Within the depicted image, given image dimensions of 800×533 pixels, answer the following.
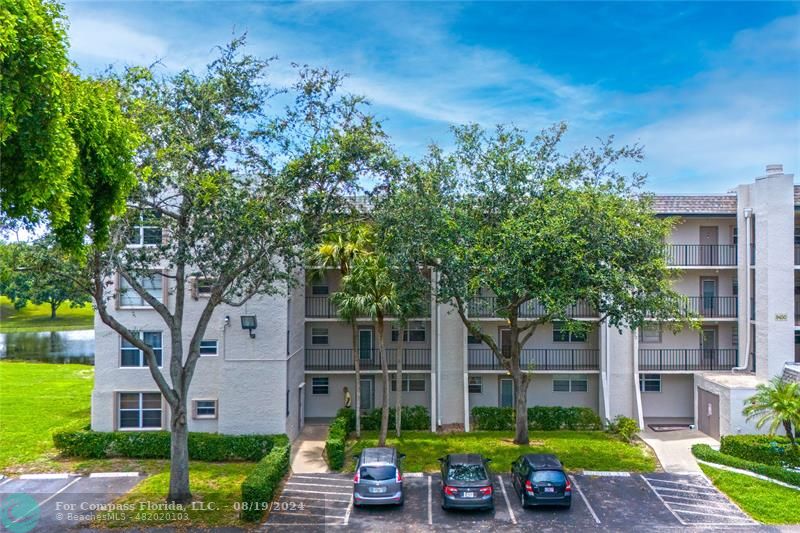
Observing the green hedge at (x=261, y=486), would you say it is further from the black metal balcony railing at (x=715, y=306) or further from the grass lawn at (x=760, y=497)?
the black metal balcony railing at (x=715, y=306)

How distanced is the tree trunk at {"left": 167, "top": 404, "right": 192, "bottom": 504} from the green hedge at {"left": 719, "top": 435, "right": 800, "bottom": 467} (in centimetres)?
1750

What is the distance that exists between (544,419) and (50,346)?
49.1 metres

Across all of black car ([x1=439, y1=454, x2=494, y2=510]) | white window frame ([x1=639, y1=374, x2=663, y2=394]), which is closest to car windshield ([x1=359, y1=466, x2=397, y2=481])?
black car ([x1=439, y1=454, x2=494, y2=510])

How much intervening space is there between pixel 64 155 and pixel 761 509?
708 inches

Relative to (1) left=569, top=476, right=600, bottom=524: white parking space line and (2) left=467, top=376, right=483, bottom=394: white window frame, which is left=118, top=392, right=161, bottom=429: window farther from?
(1) left=569, top=476, right=600, bottom=524: white parking space line

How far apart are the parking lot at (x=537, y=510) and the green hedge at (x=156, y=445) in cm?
241

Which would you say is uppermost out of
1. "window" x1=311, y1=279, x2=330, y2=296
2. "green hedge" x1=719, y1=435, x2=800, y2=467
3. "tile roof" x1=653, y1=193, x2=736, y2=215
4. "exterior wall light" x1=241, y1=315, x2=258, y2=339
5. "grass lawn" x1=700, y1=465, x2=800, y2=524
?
"tile roof" x1=653, y1=193, x2=736, y2=215

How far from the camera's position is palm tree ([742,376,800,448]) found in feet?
60.1

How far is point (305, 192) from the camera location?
1565cm

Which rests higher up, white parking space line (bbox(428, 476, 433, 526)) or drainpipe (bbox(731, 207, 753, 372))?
drainpipe (bbox(731, 207, 753, 372))

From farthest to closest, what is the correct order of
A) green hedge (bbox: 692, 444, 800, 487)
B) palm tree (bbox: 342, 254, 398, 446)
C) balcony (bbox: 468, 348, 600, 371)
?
1. balcony (bbox: 468, 348, 600, 371)
2. palm tree (bbox: 342, 254, 398, 446)
3. green hedge (bbox: 692, 444, 800, 487)

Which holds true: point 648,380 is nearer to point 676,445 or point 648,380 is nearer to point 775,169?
point 676,445

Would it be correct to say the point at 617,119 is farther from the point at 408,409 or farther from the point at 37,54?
the point at 37,54

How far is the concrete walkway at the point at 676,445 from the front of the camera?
19.0 m
